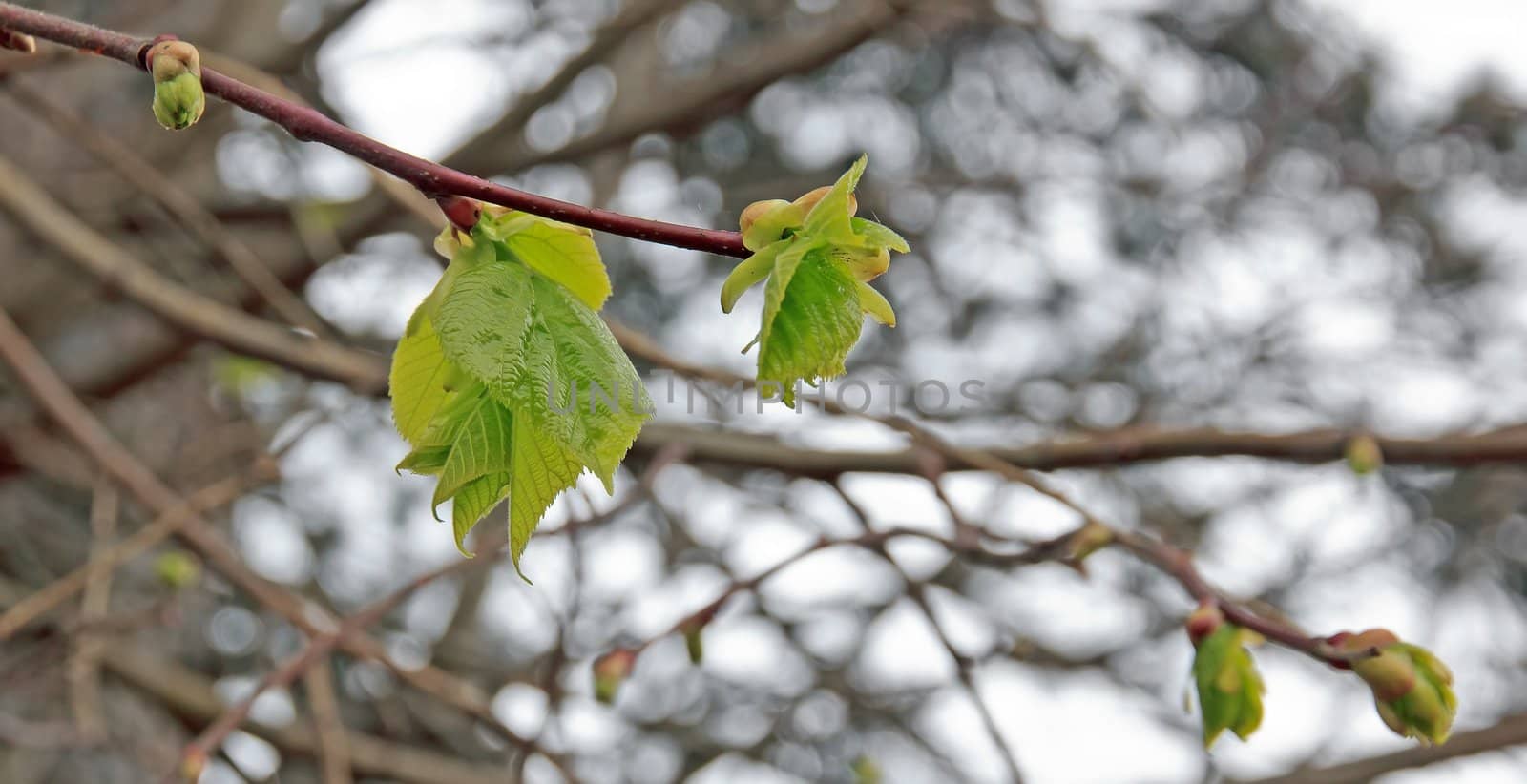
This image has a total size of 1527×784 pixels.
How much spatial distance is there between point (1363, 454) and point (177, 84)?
176cm

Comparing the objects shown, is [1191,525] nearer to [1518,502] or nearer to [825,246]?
[1518,502]

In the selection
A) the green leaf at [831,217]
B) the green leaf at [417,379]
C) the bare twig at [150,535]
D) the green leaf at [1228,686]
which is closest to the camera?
the green leaf at [831,217]

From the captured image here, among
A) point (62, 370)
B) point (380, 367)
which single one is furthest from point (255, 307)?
point (380, 367)

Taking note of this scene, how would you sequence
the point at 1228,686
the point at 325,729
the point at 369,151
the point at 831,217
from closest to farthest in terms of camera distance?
1. the point at 369,151
2. the point at 831,217
3. the point at 1228,686
4. the point at 325,729

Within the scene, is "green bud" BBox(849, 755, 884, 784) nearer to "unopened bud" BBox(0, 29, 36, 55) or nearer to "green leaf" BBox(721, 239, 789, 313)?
"green leaf" BBox(721, 239, 789, 313)

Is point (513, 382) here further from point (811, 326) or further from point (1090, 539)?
point (1090, 539)

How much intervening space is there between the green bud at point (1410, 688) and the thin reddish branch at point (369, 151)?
89 centimetres

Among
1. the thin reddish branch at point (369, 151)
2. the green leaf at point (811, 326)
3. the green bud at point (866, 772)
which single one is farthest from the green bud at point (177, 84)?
the green bud at point (866, 772)

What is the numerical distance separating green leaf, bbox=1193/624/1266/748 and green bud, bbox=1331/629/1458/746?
124 millimetres

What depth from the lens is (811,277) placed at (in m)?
0.84

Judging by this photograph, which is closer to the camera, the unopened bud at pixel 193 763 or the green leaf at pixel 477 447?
the green leaf at pixel 477 447

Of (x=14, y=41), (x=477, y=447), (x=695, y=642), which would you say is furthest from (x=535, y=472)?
(x=695, y=642)

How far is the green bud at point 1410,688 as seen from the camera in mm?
1234

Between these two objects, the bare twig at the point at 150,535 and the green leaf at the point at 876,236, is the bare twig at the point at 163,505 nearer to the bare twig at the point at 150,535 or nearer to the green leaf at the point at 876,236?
the bare twig at the point at 150,535
